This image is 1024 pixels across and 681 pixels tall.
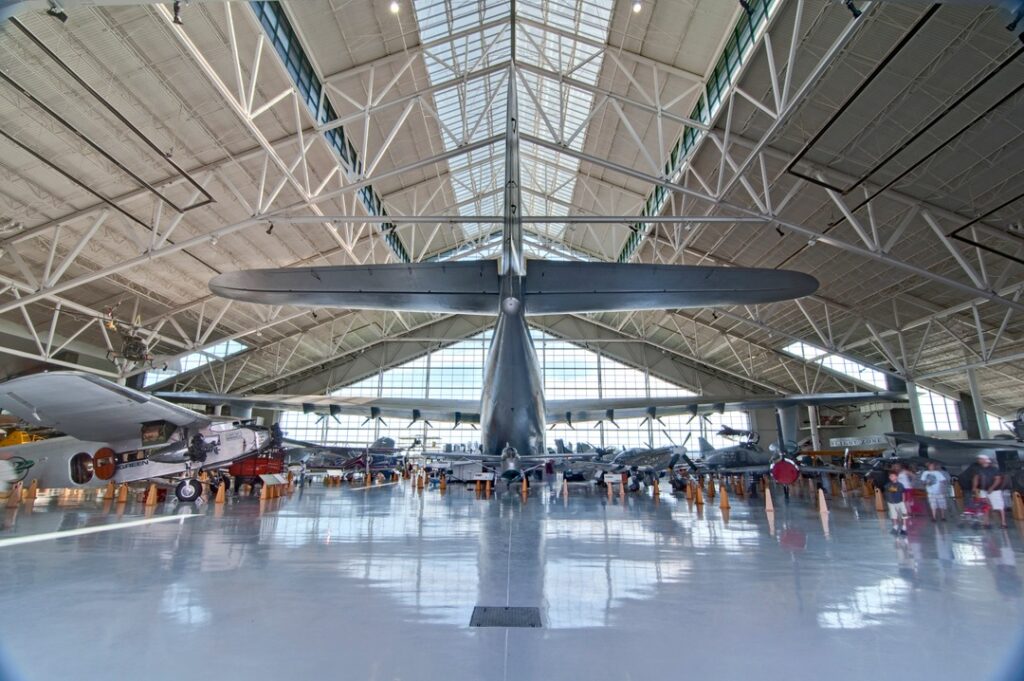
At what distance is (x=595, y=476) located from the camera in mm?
26156

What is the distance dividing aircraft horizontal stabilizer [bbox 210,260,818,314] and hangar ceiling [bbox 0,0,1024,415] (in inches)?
216

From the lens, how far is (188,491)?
13656 mm

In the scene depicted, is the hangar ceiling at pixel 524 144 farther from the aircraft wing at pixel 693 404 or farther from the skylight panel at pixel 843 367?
the aircraft wing at pixel 693 404

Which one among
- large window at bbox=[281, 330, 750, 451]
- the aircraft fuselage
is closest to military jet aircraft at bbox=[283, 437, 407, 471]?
large window at bbox=[281, 330, 750, 451]

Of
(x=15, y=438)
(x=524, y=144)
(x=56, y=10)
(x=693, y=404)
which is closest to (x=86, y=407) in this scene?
(x=56, y=10)

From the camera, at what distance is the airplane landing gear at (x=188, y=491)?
1361cm

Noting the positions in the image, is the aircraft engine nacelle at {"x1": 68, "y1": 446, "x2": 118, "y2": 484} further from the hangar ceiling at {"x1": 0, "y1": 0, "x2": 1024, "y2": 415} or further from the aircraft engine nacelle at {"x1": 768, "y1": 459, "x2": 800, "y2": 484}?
the aircraft engine nacelle at {"x1": 768, "y1": 459, "x2": 800, "y2": 484}

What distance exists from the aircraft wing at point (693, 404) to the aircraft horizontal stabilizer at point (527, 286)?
14006mm

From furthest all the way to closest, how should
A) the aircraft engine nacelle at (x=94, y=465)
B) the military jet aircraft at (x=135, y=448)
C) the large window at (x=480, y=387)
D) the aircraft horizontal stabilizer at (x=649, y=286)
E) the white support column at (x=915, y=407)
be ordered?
the large window at (x=480, y=387), the white support column at (x=915, y=407), the aircraft engine nacelle at (x=94, y=465), the military jet aircraft at (x=135, y=448), the aircraft horizontal stabilizer at (x=649, y=286)

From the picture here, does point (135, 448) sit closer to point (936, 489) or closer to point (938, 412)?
point (936, 489)

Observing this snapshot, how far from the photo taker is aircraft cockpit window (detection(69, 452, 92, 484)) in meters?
13.2

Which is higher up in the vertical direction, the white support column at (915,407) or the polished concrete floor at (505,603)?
the white support column at (915,407)

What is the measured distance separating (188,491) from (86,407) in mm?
4483

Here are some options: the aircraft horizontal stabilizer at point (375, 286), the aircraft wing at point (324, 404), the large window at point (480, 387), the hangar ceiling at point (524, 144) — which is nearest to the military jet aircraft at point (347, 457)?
the aircraft wing at point (324, 404)
